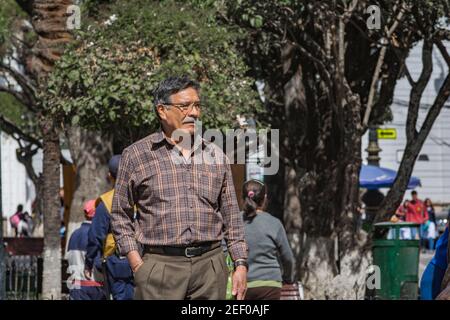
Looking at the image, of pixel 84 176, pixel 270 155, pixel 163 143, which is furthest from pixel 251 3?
pixel 163 143

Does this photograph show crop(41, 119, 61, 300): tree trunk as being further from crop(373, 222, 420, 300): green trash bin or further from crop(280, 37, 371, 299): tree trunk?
crop(373, 222, 420, 300): green trash bin

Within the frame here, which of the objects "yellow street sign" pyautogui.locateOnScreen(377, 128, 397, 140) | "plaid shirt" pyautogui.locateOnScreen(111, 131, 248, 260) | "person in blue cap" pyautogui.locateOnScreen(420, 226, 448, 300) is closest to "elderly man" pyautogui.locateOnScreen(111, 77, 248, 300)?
"plaid shirt" pyautogui.locateOnScreen(111, 131, 248, 260)

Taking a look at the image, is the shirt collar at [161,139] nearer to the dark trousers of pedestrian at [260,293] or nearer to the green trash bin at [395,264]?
the dark trousers of pedestrian at [260,293]

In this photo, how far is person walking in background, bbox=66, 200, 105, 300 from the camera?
10.4 meters

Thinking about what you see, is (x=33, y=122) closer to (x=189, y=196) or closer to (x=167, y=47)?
(x=167, y=47)

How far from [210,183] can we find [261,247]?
10.1 feet

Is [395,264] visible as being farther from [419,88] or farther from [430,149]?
[430,149]

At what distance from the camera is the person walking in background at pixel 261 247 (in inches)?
360

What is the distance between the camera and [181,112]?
6.15m

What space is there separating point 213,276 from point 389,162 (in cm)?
3106

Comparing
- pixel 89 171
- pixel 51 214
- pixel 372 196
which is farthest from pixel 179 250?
pixel 372 196

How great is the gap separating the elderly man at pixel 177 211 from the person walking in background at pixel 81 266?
4061 mm

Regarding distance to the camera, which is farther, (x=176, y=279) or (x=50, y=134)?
(x=50, y=134)

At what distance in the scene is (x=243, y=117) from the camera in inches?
502
